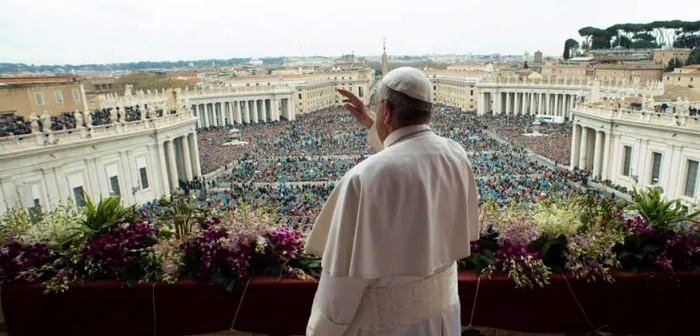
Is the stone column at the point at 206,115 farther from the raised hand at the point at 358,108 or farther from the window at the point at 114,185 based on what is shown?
the raised hand at the point at 358,108

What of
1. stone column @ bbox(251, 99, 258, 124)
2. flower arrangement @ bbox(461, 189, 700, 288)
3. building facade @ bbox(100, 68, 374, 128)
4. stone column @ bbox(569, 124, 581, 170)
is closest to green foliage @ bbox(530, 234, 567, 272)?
flower arrangement @ bbox(461, 189, 700, 288)

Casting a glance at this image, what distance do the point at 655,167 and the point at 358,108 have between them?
2494 cm

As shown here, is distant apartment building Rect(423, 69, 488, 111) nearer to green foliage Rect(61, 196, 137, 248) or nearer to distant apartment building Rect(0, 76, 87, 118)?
distant apartment building Rect(0, 76, 87, 118)

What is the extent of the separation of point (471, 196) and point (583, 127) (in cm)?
3001

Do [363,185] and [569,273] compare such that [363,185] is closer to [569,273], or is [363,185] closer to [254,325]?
[254,325]

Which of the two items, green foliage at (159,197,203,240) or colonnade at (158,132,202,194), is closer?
green foliage at (159,197,203,240)

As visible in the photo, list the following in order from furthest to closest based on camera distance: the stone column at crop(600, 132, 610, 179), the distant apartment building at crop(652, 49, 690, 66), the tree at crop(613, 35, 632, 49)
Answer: the tree at crop(613, 35, 632, 49), the distant apartment building at crop(652, 49, 690, 66), the stone column at crop(600, 132, 610, 179)

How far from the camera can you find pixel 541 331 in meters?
3.82

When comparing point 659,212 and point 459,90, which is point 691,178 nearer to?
point 659,212

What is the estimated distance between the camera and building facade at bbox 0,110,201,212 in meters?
16.9

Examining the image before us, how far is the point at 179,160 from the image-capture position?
2817 cm

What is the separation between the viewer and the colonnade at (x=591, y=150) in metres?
26.6

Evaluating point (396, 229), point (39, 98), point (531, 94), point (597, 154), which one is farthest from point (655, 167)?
point (531, 94)

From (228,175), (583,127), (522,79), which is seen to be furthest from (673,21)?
(228,175)
